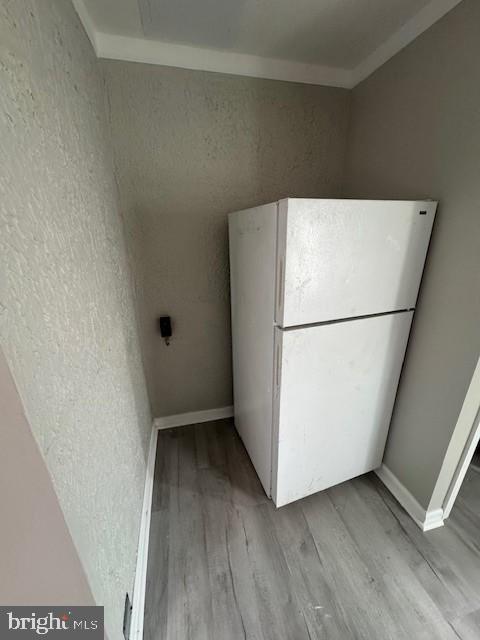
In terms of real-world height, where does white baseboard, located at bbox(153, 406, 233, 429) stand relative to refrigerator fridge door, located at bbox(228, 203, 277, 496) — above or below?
below

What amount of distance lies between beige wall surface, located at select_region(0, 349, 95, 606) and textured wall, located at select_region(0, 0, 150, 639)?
17mm

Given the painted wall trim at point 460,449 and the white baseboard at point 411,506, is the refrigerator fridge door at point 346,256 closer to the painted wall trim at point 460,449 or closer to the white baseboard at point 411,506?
the painted wall trim at point 460,449

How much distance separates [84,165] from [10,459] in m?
0.87

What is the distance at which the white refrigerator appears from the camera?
94 centimetres

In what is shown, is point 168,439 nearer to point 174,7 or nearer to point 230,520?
point 230,520

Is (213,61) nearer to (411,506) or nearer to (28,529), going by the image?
(28,529)

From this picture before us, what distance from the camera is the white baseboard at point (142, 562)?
928mm

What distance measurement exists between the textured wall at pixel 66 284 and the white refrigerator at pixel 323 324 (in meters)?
0.62

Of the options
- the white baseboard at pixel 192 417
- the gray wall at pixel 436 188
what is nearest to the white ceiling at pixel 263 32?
the gray wall at pixel 436 188

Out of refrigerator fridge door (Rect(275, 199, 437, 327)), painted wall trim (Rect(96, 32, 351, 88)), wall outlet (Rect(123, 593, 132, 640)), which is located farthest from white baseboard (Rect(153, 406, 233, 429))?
painted wall trim (Rect(96, 32, 351, 88))

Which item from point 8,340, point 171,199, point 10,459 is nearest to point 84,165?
point 171,199

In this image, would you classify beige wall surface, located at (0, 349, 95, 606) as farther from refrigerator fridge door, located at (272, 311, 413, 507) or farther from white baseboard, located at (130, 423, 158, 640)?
refrigerator fridge door, located at (272, 311, 413, 507)

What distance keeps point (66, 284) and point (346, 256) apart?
90 centimetres

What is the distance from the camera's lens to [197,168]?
4.68ft
